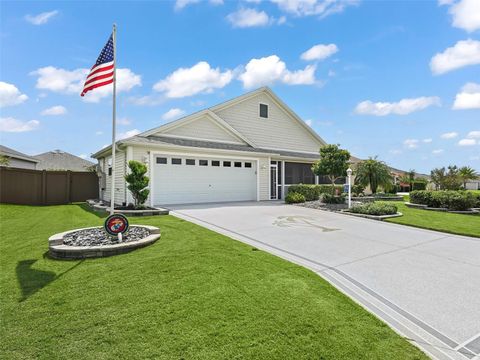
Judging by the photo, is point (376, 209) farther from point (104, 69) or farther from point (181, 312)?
point (104, 69)

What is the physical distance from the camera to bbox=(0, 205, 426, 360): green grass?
247 centimetres

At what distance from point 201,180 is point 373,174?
12.8 meters

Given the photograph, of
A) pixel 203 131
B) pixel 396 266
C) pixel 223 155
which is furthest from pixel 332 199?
pixel 396 266

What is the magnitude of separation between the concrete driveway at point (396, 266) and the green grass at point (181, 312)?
424 mm

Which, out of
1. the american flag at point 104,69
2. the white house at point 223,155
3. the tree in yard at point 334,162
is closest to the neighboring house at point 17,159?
the white house at point 223,155

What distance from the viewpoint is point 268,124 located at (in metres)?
19.7

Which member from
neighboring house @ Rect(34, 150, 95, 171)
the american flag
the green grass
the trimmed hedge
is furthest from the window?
neighboring house @ Rect(34, 150, 95, 171)

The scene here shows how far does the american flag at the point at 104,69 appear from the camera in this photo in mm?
6453

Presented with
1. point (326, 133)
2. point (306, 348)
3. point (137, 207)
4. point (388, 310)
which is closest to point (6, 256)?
point (137, 207)

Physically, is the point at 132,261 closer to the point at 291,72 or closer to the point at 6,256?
the point at 6,256

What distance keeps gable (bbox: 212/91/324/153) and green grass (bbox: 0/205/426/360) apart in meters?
14.1

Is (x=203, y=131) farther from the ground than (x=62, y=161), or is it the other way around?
(x=203, y=131)

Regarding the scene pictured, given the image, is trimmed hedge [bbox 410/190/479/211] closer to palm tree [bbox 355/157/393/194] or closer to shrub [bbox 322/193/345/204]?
shrub [bbox 322/193/345/204]

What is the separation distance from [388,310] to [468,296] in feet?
4.75
